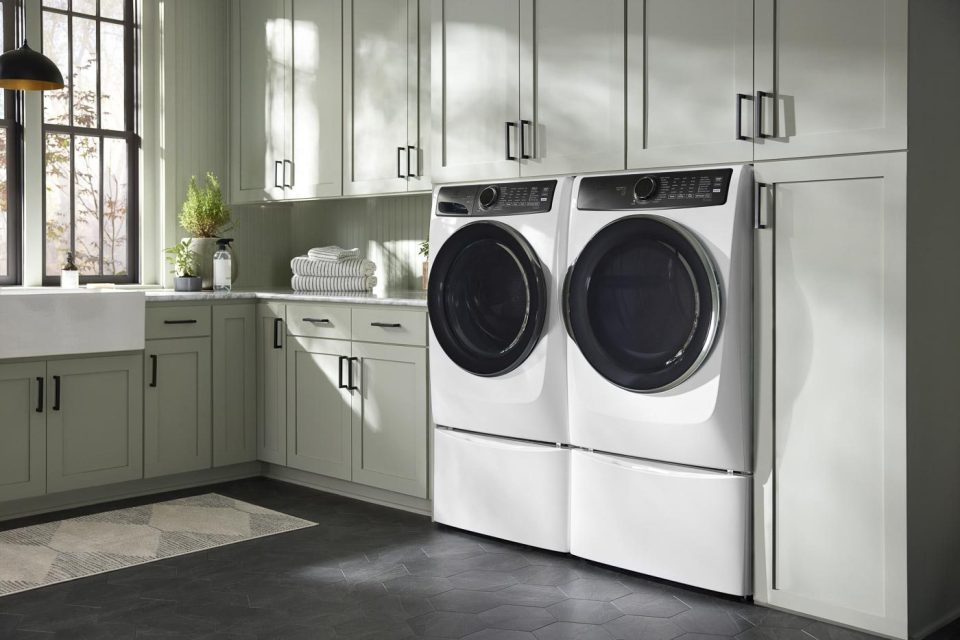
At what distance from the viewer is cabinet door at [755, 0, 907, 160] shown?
2494mm

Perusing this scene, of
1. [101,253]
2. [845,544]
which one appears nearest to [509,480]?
[845,544]

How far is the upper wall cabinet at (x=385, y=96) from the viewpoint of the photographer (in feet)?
13.2

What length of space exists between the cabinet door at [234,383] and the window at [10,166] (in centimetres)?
Result: 98

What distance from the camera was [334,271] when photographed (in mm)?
4512

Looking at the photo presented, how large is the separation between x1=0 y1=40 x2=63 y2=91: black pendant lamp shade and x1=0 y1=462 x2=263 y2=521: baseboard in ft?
5.31

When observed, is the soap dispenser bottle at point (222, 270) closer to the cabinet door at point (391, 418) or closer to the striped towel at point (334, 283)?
the striped towel at point (334, 283)

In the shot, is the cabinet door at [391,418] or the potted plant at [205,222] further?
the potted plant at [205,222]

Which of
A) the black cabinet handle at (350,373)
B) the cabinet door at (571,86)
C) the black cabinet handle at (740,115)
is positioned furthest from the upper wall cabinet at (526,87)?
the black cabinet handle at (350,373)

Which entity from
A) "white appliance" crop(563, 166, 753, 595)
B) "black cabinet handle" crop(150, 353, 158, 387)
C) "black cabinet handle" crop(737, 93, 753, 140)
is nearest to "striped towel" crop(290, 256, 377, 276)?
"black cabinet handle" crop(150, 353, 158, 387)

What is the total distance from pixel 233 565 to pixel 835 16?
248cm

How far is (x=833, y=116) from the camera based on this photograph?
260 cm

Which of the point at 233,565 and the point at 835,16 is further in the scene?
the point at 233,565

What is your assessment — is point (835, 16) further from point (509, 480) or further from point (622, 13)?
point (509, 480)

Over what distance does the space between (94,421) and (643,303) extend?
2379mm
